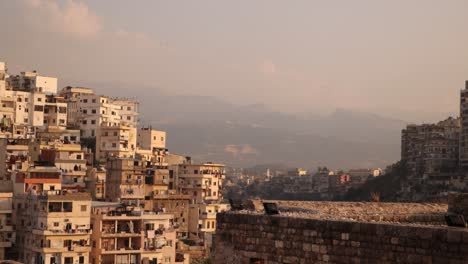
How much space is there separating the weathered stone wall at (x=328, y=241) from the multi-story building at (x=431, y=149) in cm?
9587

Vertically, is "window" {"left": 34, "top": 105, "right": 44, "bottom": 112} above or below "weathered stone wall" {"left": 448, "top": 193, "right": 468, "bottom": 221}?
above

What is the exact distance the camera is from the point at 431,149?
112m

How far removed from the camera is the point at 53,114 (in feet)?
276

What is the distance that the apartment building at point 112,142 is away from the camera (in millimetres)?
79062

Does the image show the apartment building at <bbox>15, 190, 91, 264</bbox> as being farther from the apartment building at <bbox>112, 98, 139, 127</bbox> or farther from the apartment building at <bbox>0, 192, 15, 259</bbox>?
the apartment building at <bbox>112, 98, 139, 127</bbox>

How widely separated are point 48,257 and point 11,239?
5136 mm

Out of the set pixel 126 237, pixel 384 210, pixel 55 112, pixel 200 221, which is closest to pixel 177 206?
pixel 200 221

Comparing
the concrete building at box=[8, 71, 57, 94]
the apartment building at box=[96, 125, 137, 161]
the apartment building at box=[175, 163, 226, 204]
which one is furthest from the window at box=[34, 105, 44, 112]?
the apartment building at box=[175, 163, 226, 204]

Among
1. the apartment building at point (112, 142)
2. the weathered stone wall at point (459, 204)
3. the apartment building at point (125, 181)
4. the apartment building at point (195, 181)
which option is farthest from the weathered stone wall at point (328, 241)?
→ the apartment building at point (195, 181)

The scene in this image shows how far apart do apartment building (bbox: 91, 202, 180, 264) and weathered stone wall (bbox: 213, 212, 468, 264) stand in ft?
143

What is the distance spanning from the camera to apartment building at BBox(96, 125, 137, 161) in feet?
259

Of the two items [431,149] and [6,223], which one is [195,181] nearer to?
[6,223]

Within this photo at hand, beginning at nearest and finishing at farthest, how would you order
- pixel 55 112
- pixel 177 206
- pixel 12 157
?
pixel 12 157 < pixel 177 206 < pixel 55 112

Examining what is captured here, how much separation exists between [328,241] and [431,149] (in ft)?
340
